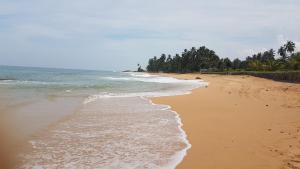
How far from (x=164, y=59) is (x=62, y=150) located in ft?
506

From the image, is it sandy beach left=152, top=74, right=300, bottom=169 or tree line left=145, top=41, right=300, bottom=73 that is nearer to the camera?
sandy beach left=152, top=74, right=300, bottom=169

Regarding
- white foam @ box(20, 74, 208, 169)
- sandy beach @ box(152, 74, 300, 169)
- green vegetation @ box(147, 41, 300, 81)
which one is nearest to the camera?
sandy beach @ box(152, 74, 300, 169)

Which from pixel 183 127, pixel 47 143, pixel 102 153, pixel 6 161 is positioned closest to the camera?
pixel 6 161

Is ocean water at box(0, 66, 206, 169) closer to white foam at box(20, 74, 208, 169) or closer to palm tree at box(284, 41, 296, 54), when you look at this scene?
white foam at box(20, 74, 208, 169)

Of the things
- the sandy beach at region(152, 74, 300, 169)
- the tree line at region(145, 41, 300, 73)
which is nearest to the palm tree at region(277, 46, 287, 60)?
the tree line at region(145, 41, 300, 73)

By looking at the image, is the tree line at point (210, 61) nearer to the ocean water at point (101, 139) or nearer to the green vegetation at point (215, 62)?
the green vegetation at point (215, 62)

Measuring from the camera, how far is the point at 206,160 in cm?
665

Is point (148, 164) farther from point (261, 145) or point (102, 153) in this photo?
point (261, 145)

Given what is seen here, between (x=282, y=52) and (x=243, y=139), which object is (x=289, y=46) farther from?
(x=243, y=139)

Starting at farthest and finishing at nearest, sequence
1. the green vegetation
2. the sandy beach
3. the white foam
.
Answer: the green vegetation
the white foam
the sandy beach

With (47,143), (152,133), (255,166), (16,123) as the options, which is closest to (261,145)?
(255,166)

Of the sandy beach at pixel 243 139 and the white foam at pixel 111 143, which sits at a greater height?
the sandy beach at pixel 243 139

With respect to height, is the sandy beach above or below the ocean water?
above

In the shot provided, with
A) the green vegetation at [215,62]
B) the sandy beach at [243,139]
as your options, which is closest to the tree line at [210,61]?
the green vegetation at [215,62]
